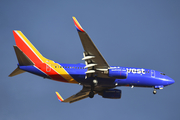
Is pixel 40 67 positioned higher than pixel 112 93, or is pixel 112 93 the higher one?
pixel 40 67

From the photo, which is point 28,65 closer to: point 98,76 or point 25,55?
point 25,55

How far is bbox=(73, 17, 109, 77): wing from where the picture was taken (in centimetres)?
3526

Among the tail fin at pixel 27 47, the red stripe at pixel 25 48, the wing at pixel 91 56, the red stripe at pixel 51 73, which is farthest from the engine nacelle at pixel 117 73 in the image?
the red stripe at pixel 25 48

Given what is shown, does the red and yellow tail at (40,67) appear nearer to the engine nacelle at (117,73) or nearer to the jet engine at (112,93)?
the engine nacelle at (117,73)

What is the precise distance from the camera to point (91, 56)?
125 ft

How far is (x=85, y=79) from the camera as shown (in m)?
42.6

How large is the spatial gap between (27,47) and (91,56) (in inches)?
474

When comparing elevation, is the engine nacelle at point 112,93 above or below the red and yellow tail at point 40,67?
below

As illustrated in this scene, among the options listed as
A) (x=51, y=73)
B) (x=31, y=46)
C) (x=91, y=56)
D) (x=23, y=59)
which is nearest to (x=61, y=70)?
(x=51, y=73)

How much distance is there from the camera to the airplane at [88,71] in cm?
4069

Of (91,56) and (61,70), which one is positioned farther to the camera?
(61,70)

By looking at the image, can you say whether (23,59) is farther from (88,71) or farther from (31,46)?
(88,71)

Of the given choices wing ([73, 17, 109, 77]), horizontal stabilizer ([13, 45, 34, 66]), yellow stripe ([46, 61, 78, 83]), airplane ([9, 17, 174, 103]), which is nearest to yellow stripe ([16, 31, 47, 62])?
airplane ([9, 17, 174, 103])

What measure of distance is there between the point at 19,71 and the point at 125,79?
1614 centimetres
